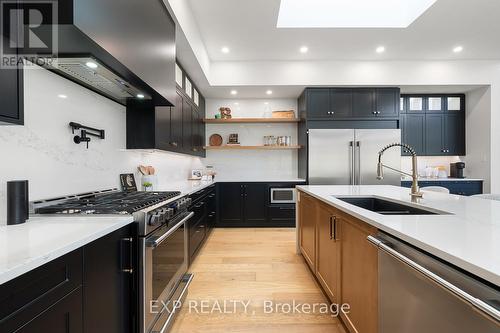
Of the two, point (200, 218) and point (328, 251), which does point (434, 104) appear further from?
point (200, 218)

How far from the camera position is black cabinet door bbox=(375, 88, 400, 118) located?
4188mm

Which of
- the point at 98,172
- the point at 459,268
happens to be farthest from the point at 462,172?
the point at 98,172

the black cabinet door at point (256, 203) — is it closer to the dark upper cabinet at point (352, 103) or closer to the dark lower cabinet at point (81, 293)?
the dark upper cabinet at point (352, 103)

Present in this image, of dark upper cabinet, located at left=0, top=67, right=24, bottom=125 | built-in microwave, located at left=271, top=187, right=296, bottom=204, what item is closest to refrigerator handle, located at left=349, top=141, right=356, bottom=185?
built-in microwave, located at left=271, top=187, right=296, bottom=204

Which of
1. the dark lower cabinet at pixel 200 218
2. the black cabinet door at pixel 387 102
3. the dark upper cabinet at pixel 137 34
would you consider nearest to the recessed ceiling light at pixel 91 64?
the dark upper cabinet at pixel 137 34

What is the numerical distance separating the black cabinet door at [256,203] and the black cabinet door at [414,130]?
2799mm

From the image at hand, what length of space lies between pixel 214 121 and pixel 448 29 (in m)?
3.72

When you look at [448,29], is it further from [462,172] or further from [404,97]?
[462,172]

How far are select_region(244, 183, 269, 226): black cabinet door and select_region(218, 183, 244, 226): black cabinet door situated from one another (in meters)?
0.11

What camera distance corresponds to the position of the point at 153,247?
1378mm

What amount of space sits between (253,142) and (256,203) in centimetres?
129

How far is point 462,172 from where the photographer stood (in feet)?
14.9

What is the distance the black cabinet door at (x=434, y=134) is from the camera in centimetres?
462

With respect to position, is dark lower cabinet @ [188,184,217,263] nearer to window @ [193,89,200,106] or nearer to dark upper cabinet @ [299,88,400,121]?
window @ [193,89,200,106]
